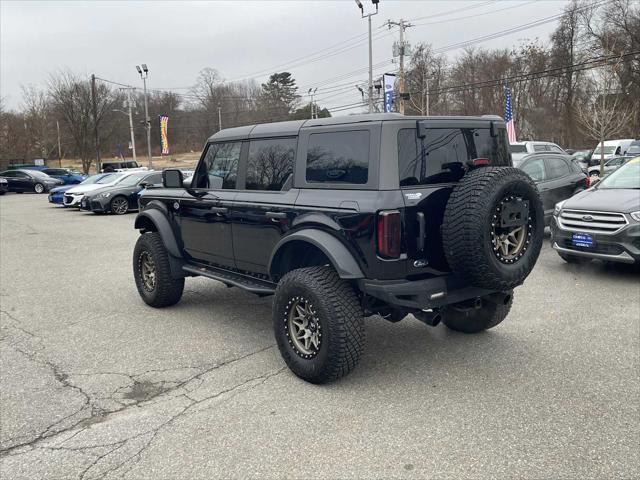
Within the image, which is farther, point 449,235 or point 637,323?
point 637,323

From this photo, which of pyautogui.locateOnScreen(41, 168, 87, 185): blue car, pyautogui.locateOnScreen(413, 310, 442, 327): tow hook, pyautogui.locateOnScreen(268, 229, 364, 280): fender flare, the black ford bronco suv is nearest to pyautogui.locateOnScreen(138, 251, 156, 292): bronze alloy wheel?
the black ford bronco suv

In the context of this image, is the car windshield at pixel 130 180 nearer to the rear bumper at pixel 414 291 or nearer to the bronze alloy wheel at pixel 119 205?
the bronze alloy wheel at pixel 119 205

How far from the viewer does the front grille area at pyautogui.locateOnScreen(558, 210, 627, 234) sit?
7.13 m

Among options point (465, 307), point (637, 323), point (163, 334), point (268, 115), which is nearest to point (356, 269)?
point (465, 307)

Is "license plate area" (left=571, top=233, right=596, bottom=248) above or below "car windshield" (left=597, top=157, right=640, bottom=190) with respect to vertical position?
below

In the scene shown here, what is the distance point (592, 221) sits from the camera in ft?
24.3

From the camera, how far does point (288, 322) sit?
432cm

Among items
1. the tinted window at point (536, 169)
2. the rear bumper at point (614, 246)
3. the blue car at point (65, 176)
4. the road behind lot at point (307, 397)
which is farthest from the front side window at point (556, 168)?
the blue car at point (65, 176)

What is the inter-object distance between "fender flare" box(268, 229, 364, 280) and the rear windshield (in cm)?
65

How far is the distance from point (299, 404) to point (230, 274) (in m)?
1.91

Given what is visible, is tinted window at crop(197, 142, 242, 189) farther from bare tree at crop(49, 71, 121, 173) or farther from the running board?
bare tree at crop(49, 71, 121, 173)

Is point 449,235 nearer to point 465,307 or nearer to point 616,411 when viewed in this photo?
point 465,307

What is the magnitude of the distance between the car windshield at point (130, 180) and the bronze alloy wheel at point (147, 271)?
13160mm

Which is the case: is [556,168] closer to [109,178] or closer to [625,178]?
[625,178]
